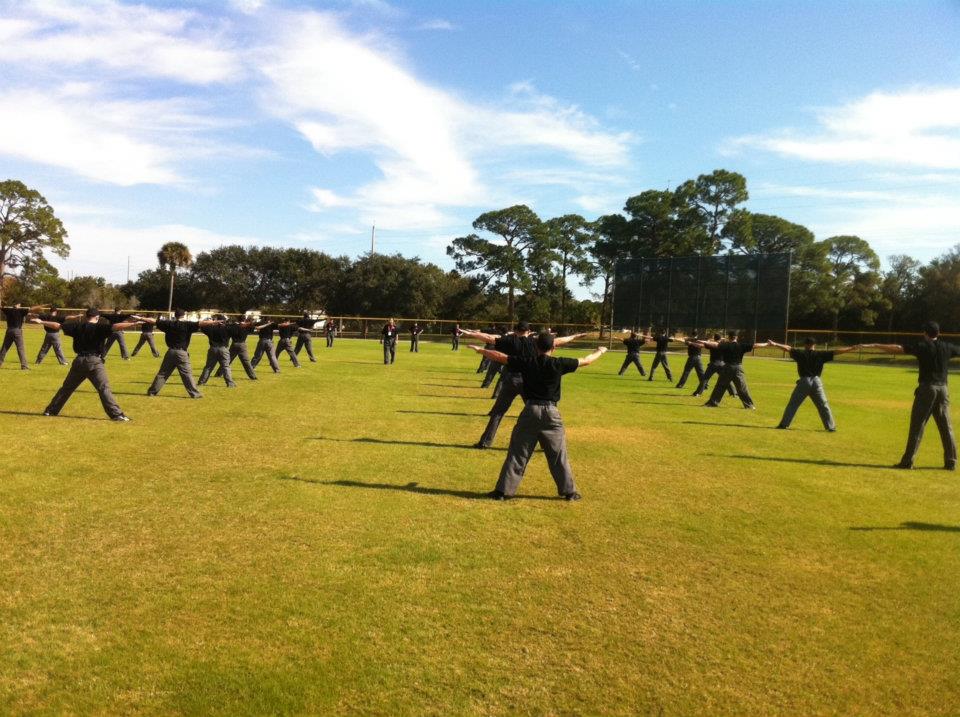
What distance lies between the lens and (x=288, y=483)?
29.3 ft

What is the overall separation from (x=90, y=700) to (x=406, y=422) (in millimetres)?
10465

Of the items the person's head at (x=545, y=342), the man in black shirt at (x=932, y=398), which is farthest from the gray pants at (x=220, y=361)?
the man in black shirt at (x=932, y=398)

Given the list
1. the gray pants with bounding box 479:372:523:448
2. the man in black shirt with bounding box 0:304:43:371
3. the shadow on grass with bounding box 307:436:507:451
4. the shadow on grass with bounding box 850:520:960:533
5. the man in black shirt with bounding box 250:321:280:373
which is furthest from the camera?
the man in black shirt with bounding box 250:321:280:373

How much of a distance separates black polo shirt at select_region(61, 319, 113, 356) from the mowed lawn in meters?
1.73

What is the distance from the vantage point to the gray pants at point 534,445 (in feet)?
27.5

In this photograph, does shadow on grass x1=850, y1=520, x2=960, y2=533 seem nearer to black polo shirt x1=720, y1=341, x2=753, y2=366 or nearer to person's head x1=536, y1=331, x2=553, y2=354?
person's head x1=536, y1=331, x2=553, y2=354

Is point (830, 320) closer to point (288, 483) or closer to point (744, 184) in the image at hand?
point (744, 184)

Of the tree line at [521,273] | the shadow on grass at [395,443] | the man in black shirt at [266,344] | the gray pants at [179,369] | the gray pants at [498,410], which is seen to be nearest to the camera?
the gray pants at [498,410]

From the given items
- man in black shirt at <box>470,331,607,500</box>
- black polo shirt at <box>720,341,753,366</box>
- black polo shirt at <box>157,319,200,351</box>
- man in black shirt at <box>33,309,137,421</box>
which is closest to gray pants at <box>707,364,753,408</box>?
black polo shirt at <box>720,341,753,366</box>

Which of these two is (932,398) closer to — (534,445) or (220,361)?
(534,445)

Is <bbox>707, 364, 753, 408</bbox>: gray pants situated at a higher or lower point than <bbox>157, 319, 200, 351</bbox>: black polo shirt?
lower

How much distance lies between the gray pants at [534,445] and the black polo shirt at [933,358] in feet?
21.6

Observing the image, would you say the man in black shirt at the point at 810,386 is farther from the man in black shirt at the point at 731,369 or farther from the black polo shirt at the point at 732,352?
the black polo shirt at the point at 732,352

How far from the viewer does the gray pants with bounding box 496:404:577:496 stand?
839 cm
